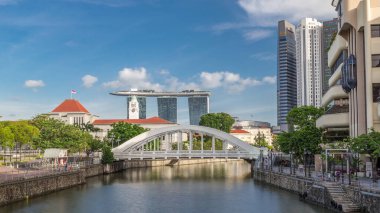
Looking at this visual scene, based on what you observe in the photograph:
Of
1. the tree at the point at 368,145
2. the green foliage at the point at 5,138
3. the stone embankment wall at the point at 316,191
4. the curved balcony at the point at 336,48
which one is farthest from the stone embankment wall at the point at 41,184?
the curved balcony at the point at 336,48

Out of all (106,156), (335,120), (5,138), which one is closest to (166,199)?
(335,120)

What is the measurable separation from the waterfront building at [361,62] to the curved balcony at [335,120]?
0.12 m

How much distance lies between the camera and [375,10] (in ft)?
154

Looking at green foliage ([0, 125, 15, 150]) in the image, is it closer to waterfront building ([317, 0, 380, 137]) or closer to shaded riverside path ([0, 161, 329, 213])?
shaded riverside path ([0, 161, 329, 213])

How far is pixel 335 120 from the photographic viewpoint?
57.1 m

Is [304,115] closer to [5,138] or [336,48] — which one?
[336,48]

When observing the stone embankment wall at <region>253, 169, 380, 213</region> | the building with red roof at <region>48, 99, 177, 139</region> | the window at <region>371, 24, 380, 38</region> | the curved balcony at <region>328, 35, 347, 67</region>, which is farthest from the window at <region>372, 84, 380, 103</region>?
the building with red roof at <region>48, 99, 177, 139</region>

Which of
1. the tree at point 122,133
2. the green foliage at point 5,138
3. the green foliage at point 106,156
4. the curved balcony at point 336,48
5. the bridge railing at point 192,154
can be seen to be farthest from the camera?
the tree at point 122,133

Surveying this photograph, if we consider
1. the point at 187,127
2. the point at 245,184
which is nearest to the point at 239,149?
the point at 187,127

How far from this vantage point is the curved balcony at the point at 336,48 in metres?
56.0

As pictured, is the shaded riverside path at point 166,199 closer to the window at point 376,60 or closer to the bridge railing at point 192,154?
the window at point 376,60

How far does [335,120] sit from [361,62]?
9890 mm

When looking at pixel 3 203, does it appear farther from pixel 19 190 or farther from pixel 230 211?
pixel 230 211

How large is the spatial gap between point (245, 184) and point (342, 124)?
16.4m
